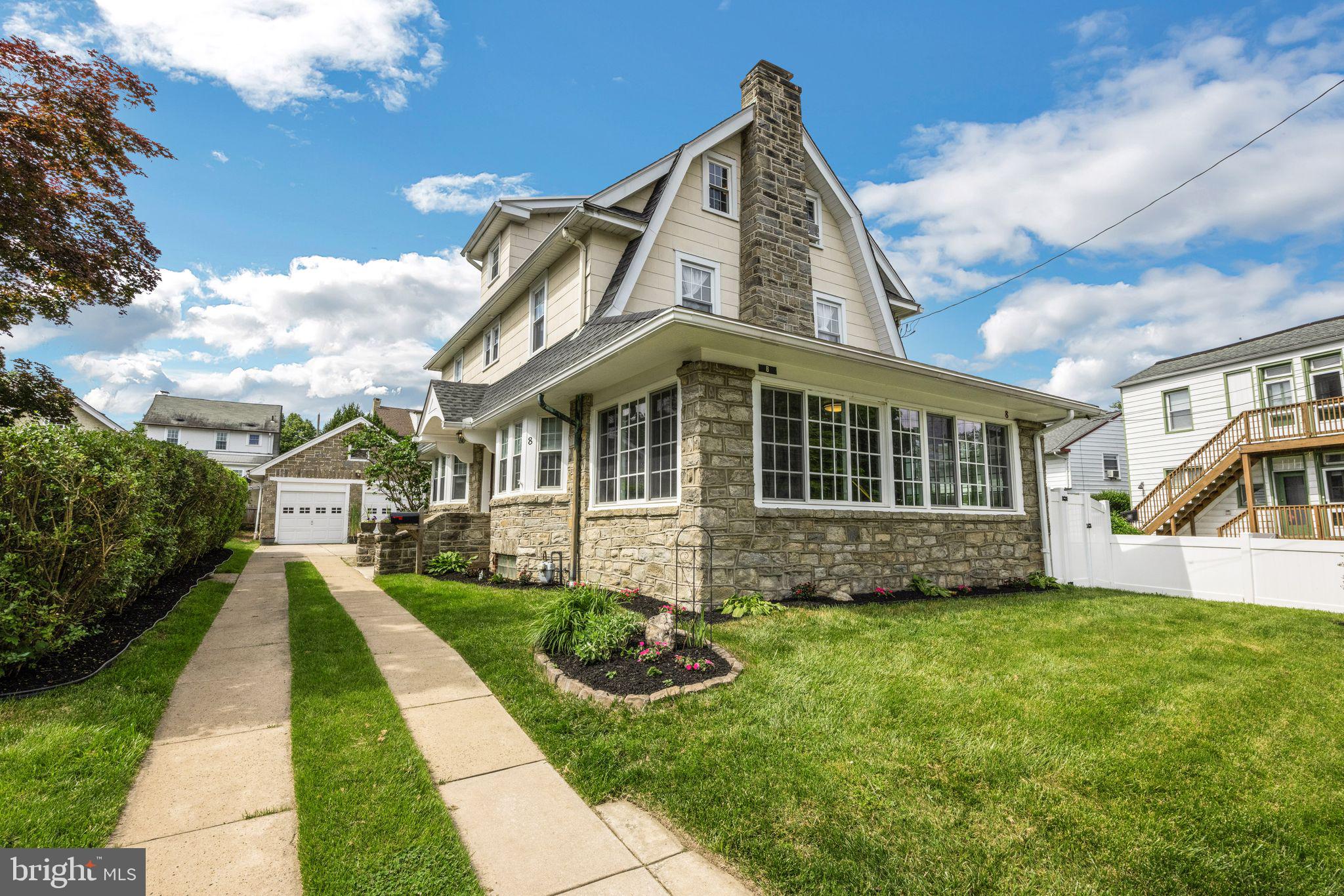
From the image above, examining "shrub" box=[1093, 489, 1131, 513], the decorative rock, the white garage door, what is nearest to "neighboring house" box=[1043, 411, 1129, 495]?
"shrub" box=[1093, 489, 1131, 513]

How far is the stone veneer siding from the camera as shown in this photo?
23.0 meters

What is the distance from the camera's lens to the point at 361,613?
7379 millimetres

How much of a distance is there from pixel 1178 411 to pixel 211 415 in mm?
50026

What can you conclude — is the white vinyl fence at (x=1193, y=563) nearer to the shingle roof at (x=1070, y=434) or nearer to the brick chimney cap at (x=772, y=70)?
the brick chimney cap at (x=772, y=70)

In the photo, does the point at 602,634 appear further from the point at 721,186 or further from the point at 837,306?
the point at 837,306

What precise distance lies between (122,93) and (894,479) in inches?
472

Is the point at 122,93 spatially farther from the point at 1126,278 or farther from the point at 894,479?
the point at 1126,278

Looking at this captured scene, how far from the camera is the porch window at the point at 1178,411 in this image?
17786mm

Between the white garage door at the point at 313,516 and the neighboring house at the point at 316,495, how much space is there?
23 mm

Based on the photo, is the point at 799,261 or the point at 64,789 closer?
the point at 64,789

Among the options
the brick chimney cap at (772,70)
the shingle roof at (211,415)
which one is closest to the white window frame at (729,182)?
the brick chimney cap at (772,70)

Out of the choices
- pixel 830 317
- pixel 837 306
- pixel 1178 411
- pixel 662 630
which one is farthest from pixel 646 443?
pixel 1178 411

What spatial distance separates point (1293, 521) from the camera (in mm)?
13773

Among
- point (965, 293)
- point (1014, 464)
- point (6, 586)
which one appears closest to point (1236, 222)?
point (965, 293)
